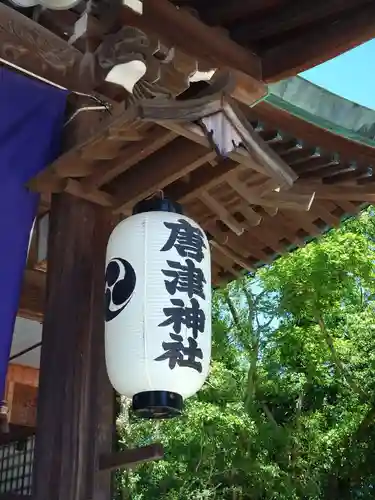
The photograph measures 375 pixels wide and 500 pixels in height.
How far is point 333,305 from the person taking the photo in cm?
1203

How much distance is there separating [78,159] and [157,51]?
0.72 m

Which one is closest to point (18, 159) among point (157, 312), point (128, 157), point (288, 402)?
point (128, 157)

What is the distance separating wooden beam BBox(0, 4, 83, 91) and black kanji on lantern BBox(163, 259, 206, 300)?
3.06ft

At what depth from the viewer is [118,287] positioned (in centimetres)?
306

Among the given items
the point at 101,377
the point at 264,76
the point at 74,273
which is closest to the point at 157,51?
the point at 264,76

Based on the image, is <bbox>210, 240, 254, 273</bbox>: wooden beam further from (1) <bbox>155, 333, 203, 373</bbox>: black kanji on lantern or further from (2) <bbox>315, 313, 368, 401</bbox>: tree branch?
(2) <bbox>315, 313, 368, 401</bbox>: tree branch

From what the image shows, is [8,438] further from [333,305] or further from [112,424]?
[333,305]

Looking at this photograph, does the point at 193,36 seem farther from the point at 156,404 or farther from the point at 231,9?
the point at 156,404

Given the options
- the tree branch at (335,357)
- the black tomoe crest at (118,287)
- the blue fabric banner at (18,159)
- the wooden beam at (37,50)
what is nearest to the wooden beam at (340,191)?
the black tomoe crest at (118,287)

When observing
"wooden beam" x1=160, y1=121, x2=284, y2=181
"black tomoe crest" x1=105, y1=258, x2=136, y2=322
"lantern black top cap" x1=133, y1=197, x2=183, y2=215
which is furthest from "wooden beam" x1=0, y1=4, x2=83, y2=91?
"black tomoe crest" x1=105, y1=258, x2=136, y2=322

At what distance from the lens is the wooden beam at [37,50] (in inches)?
92.2

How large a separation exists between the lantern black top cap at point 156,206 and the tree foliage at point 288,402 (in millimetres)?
7469

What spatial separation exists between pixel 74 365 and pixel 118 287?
466 mm

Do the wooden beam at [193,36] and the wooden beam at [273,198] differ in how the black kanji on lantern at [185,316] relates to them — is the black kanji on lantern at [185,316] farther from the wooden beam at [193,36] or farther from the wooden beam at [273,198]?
the wooden beam at [193,36]
